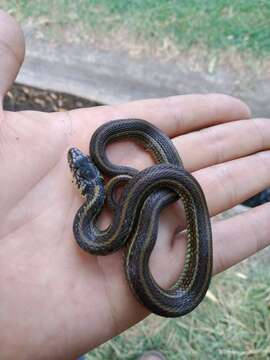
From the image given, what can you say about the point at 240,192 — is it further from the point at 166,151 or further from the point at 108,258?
the point at 108,258

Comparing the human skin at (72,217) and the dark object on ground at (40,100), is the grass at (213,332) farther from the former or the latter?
the dark object on ground at (40,100)

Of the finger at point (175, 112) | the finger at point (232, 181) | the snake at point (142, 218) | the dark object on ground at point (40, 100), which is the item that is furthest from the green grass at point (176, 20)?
the snake at point (142, 218)

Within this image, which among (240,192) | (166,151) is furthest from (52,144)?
(240,192)

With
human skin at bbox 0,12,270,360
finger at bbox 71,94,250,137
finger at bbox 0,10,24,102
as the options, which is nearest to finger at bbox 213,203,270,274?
human skin at bbox 0,12,270,360

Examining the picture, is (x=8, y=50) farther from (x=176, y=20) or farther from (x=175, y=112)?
(x=176, y=20)

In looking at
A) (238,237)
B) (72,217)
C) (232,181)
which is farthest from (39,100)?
(238,237)

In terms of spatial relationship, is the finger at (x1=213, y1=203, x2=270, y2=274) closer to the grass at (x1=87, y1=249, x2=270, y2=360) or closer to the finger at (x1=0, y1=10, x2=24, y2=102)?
the grass at (x1=87, y1=249, x2=270, y2=360)
